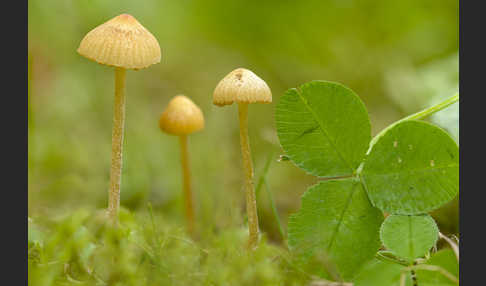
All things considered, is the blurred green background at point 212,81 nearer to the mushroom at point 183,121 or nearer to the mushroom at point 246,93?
the mushroom at point 183,121

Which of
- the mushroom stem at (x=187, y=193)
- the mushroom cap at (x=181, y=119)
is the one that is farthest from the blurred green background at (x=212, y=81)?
the mushroom cap at (x=181, y=119)

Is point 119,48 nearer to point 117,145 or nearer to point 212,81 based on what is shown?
point 117,145

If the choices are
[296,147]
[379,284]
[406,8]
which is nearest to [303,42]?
[406,8]

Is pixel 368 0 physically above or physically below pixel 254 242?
above

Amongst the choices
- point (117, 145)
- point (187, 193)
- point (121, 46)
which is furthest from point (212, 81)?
point (121, 46)

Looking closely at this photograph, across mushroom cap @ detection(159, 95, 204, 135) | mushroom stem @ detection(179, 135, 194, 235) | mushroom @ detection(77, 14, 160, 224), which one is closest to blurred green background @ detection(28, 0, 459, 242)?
mushroom stem @ detection(179, 135, 194, 235)

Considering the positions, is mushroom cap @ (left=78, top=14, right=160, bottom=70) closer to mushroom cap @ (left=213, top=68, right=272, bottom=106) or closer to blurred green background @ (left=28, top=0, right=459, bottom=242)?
mushroom cap @ (left=213, top=68, right=272, bottom=106)

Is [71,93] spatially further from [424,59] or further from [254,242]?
[424,59]
